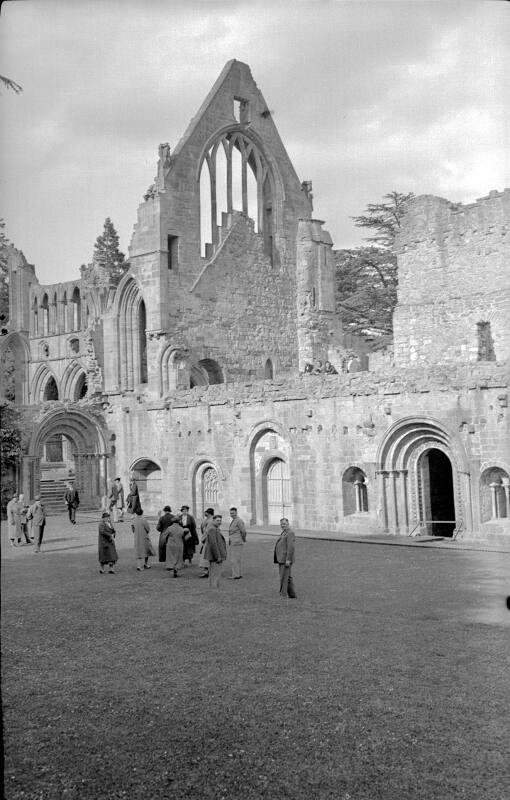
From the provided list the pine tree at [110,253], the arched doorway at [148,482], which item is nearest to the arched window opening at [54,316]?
the pine tree at [110,253]

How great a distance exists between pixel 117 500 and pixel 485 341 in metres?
13.3

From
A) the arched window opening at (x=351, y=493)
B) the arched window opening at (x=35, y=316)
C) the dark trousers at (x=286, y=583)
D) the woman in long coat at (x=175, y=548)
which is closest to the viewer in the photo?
the dark trousers at (x=286, y=583)

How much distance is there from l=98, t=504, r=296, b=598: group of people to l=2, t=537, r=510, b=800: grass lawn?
57cm

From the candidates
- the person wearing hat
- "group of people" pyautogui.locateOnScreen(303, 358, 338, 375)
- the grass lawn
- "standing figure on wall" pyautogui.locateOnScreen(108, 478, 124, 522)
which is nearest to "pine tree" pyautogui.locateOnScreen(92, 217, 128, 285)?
"standing figure on wall" pyautogui.locateOnScreen(108, 478, 124, 522)

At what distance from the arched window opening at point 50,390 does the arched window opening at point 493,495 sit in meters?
36.0

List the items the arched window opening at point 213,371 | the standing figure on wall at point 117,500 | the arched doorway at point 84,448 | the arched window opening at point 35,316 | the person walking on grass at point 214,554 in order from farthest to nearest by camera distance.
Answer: the arched window opening at point 35,316 → the arched window opening at point 213,371 → the arched doorway at point 84,448 → the standing figure on wall at point 117,500 → the person walking on grass at point 214,554

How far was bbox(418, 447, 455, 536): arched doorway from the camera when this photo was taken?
21.6 meters

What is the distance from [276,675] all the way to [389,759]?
2550 millimetres

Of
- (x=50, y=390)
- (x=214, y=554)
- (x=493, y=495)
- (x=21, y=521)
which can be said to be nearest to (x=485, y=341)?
(x=493, y=495)

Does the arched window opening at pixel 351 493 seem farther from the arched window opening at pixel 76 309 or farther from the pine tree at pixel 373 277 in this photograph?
the arched window opening at pixel 76 309

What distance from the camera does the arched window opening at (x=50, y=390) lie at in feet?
167

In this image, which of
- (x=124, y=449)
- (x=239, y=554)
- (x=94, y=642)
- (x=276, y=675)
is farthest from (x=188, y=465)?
(x=276, y=675)

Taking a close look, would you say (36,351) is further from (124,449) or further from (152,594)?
(152,594)

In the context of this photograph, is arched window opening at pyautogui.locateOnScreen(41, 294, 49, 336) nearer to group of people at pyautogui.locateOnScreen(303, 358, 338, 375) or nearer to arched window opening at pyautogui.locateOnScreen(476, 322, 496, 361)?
group of people at pyautogui.locateOnScreen(303, 358, 338, 375)
